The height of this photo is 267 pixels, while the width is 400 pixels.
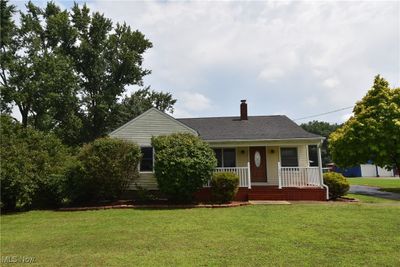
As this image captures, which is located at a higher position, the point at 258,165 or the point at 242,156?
the point at 242,156

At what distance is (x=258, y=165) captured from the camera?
16.1 m

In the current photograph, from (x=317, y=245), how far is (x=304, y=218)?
3.03 meters

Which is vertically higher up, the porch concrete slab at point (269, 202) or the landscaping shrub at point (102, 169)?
the landscaping shrub at point (102, 169)

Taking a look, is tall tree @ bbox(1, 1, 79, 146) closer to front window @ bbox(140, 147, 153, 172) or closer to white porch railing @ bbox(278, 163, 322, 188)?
front window @ bbox(140, 147, 153, 172)

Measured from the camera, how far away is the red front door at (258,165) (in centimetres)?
1600

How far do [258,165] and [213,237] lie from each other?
31.0 feet

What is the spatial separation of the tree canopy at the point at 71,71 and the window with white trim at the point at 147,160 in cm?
1270

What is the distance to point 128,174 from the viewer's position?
43.6 ft

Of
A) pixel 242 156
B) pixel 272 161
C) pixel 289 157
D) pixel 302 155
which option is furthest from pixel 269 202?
pixel 302 155

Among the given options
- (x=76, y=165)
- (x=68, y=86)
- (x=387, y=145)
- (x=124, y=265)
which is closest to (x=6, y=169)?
(x=76, y=165)

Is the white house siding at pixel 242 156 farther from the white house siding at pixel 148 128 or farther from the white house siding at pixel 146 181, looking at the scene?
the white house siding at pixel 146 181

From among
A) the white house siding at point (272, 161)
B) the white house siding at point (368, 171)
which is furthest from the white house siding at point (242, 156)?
the white house siding at point (368, 171)

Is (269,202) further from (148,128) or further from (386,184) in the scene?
(386,184)

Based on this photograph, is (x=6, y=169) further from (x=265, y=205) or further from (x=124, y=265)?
(x=265, y=205)
